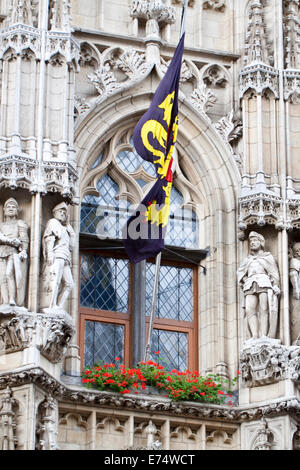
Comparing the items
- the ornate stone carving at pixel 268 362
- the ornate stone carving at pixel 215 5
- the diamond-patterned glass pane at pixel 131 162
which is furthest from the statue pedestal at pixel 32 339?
the ornate stone carving at pixel 215 5

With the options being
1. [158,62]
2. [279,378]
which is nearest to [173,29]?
[158,62]

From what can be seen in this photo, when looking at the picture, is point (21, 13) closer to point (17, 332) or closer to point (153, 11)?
point (153, 11)

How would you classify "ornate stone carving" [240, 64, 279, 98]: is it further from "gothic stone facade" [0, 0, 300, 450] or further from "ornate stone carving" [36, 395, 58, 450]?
"ornate stone carving" [36, 395, 58, 450]

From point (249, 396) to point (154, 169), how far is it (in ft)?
14.7

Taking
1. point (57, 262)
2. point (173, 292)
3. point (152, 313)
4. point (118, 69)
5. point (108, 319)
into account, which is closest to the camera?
point (57, 262)

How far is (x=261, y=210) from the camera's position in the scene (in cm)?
3266

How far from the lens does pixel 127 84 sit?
33625 millimetres

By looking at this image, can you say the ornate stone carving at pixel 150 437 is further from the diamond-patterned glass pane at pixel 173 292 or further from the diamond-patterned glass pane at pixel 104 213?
the diamond-patterned glass pane at pixel 104 213

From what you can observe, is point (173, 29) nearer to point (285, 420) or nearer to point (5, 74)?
point (5, 74)

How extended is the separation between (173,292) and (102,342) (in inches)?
64.6

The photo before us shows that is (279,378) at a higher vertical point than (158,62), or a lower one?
lower

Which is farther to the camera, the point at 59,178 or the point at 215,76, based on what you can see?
the point at 215,76

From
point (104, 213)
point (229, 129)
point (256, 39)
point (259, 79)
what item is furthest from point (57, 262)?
point (256, 39)

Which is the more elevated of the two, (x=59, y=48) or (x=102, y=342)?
(x=59, y=48)
